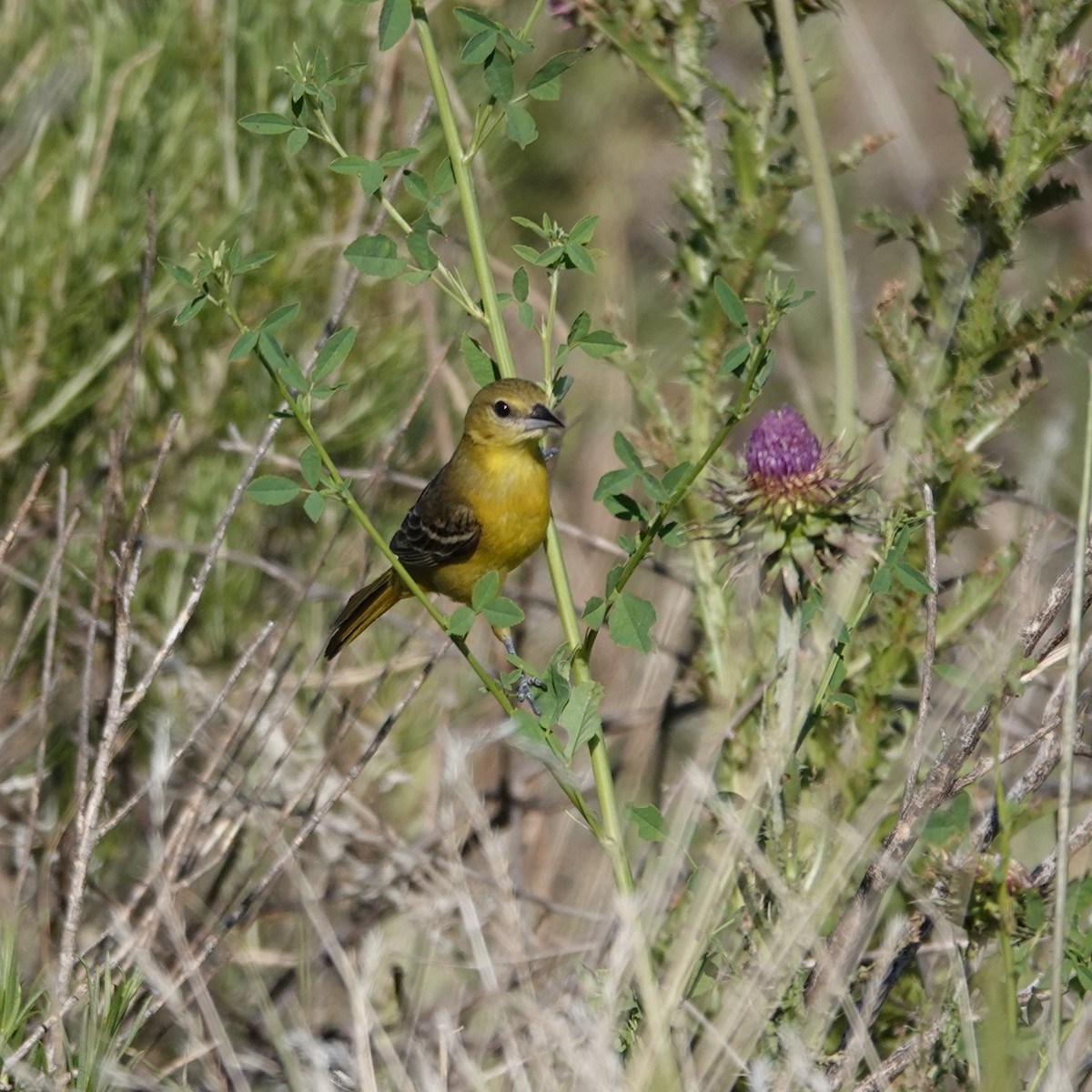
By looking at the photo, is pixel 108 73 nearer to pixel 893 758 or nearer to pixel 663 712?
pixel 663 712

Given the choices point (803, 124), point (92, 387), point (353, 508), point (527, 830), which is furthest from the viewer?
point (527, 830)

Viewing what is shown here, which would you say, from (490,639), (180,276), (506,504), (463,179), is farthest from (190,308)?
(490,639)

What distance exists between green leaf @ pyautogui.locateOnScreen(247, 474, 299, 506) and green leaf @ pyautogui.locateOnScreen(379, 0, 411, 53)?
2.07ft

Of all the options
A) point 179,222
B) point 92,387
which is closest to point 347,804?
point 92,387

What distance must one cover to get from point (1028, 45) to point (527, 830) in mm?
2763

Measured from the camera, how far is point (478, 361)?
87.6 inches

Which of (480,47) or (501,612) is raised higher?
(480,47)

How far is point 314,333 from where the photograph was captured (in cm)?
416

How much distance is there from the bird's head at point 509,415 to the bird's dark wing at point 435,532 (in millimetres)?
206

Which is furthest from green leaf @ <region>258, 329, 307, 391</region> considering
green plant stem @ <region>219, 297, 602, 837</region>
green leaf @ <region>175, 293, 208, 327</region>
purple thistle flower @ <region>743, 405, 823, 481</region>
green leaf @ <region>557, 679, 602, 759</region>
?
purple thistle flower @ <region>743, 405, 823, 481</region>

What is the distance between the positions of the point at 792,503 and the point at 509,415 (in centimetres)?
130

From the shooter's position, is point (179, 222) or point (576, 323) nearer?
point (576, 323)

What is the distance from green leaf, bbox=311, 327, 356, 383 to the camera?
6.70ft

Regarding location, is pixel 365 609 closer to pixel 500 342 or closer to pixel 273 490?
pixel 273 490
